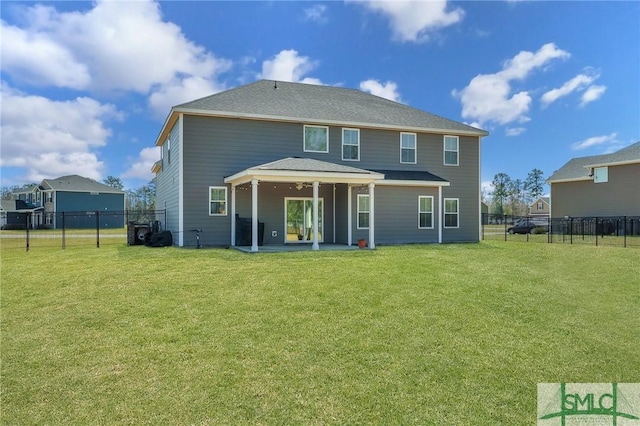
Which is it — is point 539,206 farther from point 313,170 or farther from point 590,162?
point 313,170

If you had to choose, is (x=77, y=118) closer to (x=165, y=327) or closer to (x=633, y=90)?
(x=165, y=327)

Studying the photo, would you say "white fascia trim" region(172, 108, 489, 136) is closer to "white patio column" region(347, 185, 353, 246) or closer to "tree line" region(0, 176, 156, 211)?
"white patio column" region(347, 185, 353, 246)

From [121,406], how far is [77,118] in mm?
24660

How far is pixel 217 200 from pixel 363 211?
5.93 metres

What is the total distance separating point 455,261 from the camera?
10.5m

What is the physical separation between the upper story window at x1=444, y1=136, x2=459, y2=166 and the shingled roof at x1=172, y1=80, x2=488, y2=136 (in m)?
0.49

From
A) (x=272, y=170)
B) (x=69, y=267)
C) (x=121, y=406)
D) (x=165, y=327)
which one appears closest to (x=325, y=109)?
(x=272, y=170)

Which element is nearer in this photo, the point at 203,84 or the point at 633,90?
the point at 633,90

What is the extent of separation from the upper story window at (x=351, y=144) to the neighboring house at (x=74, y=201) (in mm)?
33486

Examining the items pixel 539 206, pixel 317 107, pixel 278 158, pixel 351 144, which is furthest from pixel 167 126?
pixel 539 206

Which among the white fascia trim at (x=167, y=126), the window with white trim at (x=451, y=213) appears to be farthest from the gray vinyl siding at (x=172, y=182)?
the window with white trim at (x=451, y=213)

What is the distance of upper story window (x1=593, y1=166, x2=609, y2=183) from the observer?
87.5 ft

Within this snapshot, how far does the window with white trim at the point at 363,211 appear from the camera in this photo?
16.2 metres

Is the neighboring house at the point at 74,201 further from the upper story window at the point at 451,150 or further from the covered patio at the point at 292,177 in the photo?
the upper story window at the point at 451,150
